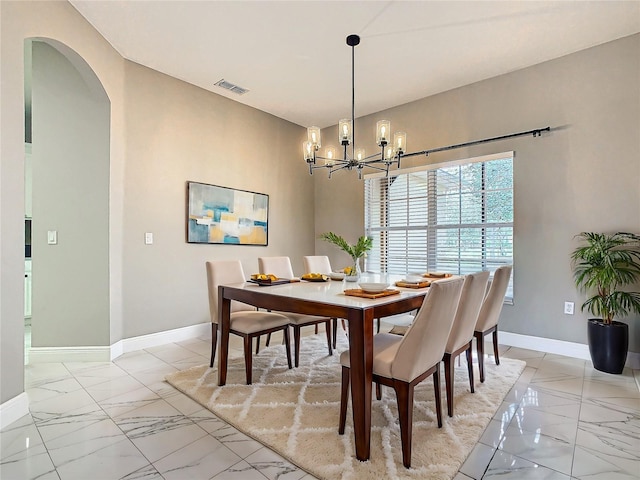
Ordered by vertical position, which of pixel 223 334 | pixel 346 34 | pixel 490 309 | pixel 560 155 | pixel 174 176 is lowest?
pixel 223 334

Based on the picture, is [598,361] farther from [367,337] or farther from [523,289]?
[367,337]

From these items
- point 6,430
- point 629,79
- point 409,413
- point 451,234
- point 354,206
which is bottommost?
point 6,430

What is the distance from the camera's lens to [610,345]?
2.82m

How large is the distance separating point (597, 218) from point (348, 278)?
236cm

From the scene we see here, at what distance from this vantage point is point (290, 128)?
521cm

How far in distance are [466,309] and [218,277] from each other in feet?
6.36

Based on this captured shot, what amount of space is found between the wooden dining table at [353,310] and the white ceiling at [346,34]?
2126 mm

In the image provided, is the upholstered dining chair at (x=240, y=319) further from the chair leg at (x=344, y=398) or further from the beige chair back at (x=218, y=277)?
the chair leg at (x=344, y=398)

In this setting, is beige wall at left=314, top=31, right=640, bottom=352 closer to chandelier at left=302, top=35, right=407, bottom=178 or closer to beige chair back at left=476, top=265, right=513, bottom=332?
beige chair back at left=476, top=265, right=513, bottom=332

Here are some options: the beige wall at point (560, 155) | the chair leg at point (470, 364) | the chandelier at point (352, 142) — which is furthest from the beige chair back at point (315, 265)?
the beige wall at point (560, 155)

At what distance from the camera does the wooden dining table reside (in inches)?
65.4

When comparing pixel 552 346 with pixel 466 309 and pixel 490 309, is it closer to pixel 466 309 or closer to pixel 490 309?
pixel 490 309

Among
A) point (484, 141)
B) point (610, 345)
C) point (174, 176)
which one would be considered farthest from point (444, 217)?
point (174, 176)

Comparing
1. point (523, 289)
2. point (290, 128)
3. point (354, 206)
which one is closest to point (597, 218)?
point (523, 289)
